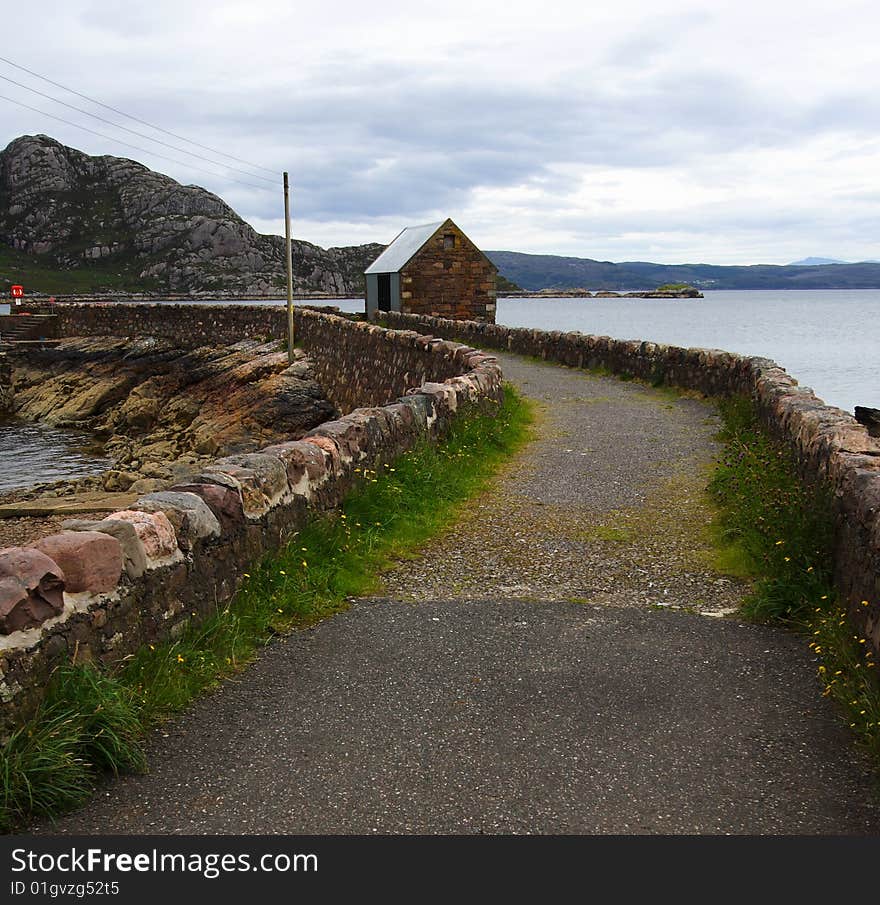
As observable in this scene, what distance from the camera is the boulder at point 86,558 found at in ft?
13.9

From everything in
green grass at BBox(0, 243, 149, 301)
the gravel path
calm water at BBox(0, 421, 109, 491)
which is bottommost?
calm water at BBox(0, 421, 109, 491)

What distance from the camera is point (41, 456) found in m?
28.1

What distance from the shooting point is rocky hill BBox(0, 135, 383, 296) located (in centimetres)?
13975

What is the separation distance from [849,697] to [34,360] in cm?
4728

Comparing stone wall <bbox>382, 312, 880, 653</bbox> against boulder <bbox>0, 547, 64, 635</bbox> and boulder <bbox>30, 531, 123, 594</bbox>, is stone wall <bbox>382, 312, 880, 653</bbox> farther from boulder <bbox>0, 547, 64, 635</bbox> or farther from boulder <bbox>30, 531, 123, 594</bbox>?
boulder <bbox>0, 547, 64, 635</bbox>

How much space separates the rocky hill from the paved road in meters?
133

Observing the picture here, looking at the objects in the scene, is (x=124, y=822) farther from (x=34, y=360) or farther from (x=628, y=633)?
(x=34, y=360)

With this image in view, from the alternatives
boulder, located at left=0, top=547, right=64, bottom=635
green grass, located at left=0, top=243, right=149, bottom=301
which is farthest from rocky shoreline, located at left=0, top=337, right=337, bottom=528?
green grass, located at left=0, top=243, right=149, bottom=301

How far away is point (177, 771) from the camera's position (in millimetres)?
4035

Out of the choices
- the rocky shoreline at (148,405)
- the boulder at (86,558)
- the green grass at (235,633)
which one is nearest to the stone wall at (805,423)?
the green grass at (235,633)

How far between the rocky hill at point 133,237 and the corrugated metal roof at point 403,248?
3905 inches

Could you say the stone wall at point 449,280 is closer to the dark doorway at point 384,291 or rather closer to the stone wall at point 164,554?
the dark doorway at point 384,291

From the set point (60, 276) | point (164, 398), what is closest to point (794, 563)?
point (164, 398)

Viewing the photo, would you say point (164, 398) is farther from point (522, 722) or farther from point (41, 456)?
point (522, 722)
